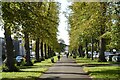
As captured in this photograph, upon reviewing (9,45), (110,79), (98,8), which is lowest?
(110,79)

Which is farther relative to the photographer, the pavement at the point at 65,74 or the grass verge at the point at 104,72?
the pavement at the point at 65,74

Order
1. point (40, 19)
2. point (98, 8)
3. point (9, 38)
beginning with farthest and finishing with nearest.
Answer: point (9, 38) → point (98, 8) → point (40, 19)

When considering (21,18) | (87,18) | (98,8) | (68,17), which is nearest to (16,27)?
(21,18)

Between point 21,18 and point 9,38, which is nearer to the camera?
point 21,18

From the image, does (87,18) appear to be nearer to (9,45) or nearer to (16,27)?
(9,45)

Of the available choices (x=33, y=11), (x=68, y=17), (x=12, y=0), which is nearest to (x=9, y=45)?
(x=33, y=11)

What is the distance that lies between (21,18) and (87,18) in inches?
783

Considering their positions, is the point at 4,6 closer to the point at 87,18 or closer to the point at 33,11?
the point at 33,11

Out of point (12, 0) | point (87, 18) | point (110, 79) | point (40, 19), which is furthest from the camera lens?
point (87, 18)

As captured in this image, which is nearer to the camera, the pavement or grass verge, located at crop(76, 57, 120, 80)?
grass verge, located at crop(76, 57, 120, 80)

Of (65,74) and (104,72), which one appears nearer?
(65,74)

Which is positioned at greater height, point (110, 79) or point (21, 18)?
point (21, 18)

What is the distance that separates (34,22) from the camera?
24.4 meters

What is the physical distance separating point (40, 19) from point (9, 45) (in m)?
9.22
